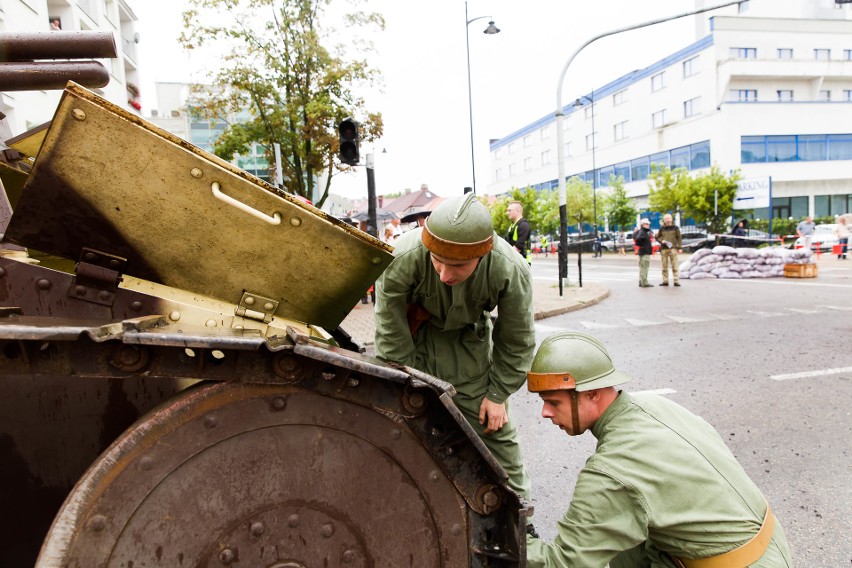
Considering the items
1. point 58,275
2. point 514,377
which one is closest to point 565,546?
point 514,377

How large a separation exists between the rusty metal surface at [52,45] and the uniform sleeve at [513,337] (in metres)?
1.77

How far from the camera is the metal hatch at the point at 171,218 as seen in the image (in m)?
1.45

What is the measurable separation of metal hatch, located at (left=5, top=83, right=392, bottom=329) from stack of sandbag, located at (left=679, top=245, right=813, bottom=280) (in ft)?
54.6

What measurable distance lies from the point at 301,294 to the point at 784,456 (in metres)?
3.55

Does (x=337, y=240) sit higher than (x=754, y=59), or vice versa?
(x=754, y=59)

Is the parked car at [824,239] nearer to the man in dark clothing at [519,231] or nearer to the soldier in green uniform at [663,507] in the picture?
the man in dark clothing at [519,231]

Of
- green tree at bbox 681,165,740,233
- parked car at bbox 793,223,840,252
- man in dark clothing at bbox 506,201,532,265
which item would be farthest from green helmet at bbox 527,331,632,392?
green tree at bbox 681,165,740,233

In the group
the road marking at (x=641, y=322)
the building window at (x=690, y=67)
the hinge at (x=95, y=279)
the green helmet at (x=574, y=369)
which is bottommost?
the road marking at (x=641, y=322)

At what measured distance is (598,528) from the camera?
67.8 inches

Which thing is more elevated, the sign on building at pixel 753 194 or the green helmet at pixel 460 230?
the sign on building at pixel 753 194

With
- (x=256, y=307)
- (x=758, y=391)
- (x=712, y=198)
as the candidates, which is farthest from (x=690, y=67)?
(x=256, y=307)

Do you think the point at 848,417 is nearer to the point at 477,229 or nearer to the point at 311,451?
the point at 477,229

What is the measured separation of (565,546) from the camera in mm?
1746

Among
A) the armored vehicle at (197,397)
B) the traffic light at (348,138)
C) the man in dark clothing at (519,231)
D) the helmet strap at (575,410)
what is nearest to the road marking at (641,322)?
the man in dark clothing at (519,231)
